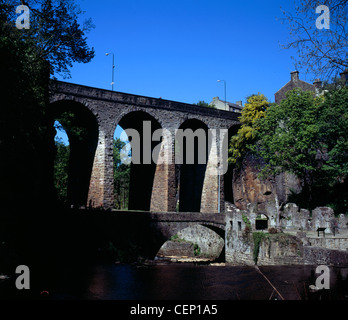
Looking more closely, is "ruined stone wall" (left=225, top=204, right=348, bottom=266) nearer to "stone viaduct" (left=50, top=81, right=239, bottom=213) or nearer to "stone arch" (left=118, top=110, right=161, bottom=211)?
"stone viaduct" (left=50, top=81, right=239, bottom=213)

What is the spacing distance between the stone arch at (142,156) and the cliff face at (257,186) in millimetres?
9643

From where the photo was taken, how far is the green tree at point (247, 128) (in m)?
32.1

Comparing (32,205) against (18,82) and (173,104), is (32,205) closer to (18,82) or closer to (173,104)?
(18,82)

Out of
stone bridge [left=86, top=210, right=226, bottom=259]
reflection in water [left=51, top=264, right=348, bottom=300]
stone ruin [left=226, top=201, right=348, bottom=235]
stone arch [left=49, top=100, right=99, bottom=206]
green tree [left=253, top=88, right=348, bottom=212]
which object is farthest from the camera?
green tree [left=253, top=88, right=348, bottom=212]

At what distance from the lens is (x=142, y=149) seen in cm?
2978

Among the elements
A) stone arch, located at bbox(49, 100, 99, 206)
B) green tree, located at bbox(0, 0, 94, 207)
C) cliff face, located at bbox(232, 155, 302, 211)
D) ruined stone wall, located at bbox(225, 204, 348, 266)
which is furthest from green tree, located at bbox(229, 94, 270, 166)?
green tree, located at bbox(0, 0, 94, 207)

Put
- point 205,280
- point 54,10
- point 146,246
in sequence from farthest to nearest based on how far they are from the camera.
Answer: point 146,246 → point 54,10 → point 205,280

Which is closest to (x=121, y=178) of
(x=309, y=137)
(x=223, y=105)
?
(x=223, y=105)

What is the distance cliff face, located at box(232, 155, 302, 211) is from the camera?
108 ft

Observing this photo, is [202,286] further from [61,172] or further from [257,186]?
[61,172]

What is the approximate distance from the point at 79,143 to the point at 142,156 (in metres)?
5.57
